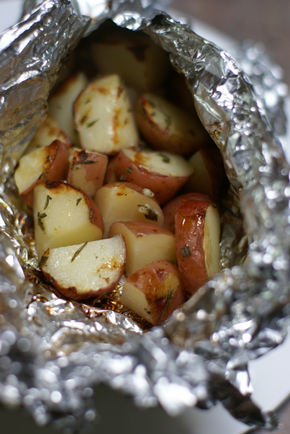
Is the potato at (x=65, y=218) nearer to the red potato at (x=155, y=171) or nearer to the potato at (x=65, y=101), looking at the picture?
the red potato at (x=155, y=171)

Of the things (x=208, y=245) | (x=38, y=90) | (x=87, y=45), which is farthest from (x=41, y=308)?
(x=87, y=45)

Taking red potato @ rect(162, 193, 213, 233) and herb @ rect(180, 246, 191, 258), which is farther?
red potato @ rect(162, 193, 213, 233)

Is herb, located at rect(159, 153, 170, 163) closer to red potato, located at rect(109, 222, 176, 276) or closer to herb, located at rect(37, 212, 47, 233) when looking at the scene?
red potato, located at rect(109, 222, 176, 276)

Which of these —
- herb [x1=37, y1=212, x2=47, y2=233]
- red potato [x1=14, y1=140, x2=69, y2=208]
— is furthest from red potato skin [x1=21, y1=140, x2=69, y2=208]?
herb [x1=37, y1=212, x2=47, y2=233]

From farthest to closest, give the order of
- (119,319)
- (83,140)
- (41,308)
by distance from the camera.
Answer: (83,140) < (119,319) < (41,308)

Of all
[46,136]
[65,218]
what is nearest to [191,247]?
[65,218]

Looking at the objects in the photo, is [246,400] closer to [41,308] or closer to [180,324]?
[180,324]
